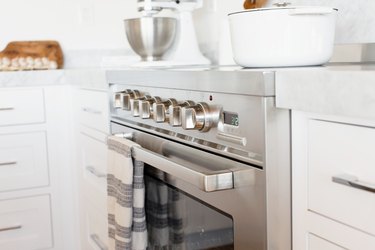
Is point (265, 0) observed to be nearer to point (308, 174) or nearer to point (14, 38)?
point (308, 174)

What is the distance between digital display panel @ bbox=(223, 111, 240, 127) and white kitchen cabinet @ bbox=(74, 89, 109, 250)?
2.37 feet

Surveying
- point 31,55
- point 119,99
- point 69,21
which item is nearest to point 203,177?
point 119,99

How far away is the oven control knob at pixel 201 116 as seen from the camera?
98cm

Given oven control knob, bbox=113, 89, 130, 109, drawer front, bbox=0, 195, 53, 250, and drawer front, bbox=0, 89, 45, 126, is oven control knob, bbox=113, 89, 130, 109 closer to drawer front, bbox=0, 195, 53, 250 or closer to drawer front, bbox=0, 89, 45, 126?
drawer front, bbox=0, 89, 45, 126

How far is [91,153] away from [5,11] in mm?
1036

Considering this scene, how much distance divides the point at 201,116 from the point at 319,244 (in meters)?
0.33

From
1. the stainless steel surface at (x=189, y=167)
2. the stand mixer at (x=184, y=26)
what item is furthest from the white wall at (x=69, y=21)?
the stainless steel surface at (x=189, y=167)

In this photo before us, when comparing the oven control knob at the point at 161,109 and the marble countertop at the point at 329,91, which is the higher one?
the marble countertop at the point at 329,91

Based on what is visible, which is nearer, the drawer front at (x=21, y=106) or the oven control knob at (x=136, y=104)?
the oven control knob at (x=136, y=104)

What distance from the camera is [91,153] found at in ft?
6.20

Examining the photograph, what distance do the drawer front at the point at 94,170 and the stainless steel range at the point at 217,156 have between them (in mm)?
407

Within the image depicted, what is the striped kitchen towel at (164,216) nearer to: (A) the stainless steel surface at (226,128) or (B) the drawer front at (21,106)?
(A) the stainless steel surface at (226,128)

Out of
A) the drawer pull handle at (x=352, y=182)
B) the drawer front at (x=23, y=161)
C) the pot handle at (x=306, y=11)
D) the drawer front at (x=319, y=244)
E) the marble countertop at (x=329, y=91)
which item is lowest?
the drawer front at (x=23, y=161)

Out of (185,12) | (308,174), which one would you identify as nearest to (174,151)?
(308,174)
